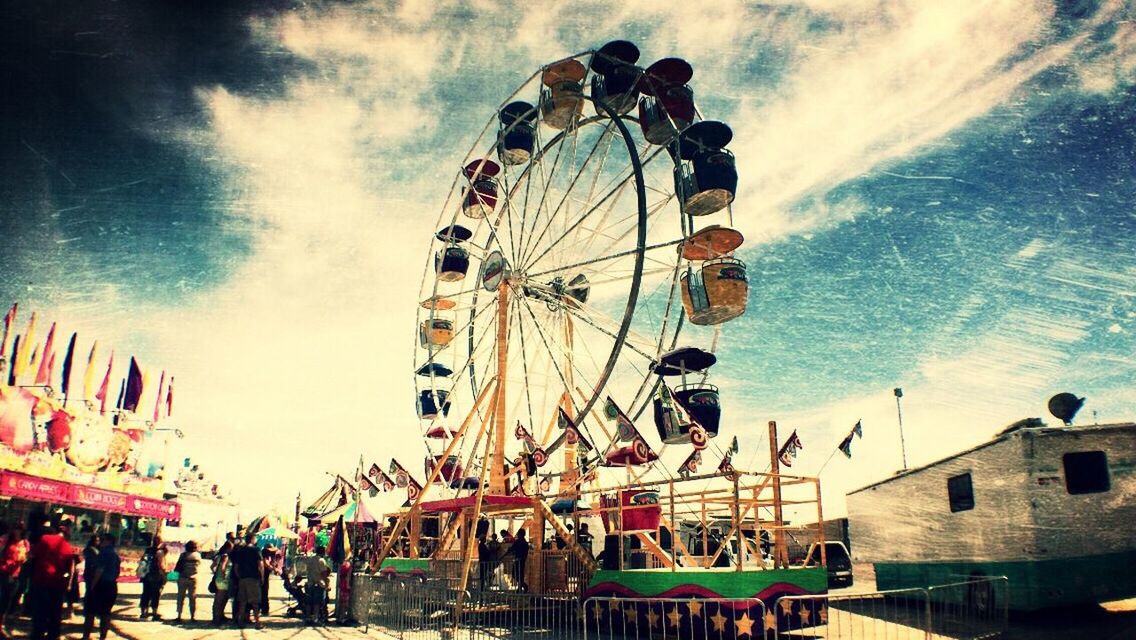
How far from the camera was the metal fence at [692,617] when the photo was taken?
10328mm

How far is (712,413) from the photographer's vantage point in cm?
1559

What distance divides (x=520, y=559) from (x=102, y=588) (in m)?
7.82

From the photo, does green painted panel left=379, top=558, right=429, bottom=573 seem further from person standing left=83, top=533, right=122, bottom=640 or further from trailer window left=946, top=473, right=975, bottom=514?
trailer window left=946, top=473, right=975, bottom=514

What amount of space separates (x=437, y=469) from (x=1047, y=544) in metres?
11.5

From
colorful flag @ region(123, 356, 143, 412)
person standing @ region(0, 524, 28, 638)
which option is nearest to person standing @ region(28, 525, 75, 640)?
person standing @ region(0, 524, 28, 638)

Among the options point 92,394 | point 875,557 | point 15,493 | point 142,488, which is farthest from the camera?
point 142,488

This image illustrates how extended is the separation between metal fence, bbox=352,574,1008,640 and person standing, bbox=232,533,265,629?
82.6 inches

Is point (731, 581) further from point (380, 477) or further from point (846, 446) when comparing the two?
point (380, 477)

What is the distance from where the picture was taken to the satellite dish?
38.6ft

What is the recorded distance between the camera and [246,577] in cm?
1281

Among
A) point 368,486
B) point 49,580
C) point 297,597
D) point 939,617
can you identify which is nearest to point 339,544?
point 297,597

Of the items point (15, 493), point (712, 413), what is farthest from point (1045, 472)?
point (15, 493)

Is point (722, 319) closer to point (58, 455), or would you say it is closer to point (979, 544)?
point (979, 544)

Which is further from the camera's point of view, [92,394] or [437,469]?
[92,394]
